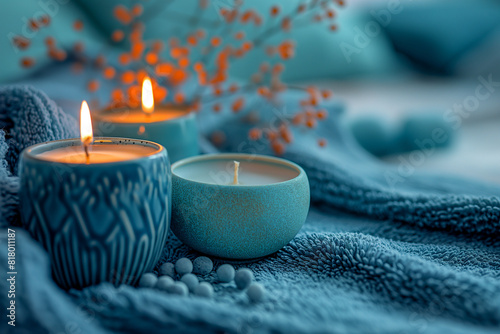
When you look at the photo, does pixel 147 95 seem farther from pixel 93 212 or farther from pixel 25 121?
pixel 93 212

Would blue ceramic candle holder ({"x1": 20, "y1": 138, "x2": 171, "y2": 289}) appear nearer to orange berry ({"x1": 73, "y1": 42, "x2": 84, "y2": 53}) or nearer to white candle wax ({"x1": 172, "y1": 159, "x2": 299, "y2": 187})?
white candle wax ({"x1": 172, "y1": 159, "x2": 299, "y2": 187})

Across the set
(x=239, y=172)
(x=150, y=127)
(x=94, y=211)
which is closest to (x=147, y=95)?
(x=150, y=127)

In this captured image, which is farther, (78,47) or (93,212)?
(78,47)

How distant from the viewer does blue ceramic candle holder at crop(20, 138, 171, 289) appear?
329 millimetres

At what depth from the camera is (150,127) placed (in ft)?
1.73

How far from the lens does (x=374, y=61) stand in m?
1.43

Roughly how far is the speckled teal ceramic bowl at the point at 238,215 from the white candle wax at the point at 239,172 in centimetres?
4

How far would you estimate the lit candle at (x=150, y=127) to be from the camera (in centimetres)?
52

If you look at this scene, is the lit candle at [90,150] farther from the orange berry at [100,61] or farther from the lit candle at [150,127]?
the orange berry at [100,61]

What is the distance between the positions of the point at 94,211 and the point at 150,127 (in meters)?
0.21

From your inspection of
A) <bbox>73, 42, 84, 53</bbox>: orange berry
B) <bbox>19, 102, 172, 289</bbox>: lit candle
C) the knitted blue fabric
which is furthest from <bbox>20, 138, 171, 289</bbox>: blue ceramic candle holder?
<bbox>73, 42, 84, 53</bbox>: orange berry

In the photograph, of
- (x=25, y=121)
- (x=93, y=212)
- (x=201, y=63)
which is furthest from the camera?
(x=201, y=63)

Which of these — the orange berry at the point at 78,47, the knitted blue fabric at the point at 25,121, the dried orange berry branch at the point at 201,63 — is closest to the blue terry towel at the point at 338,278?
the knitted blue fabric at the point at 25,121

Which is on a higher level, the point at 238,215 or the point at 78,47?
the point at 78,47
